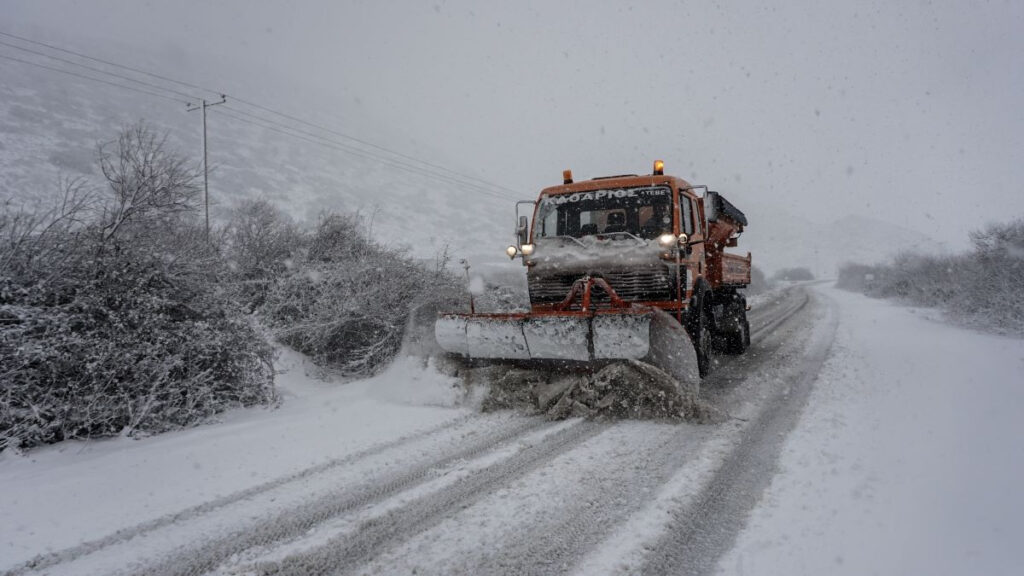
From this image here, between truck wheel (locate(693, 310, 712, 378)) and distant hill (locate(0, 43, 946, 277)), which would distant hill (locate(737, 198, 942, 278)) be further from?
truck wheel (locate(693, 310, 712, 378))

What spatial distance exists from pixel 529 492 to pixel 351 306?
4787 millimetres

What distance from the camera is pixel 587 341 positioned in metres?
5.13


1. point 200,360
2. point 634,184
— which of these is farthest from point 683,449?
point 200,360

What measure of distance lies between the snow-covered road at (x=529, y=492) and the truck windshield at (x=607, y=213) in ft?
7.32

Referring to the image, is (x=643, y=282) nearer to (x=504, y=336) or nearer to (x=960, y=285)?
(x=504, y=336)

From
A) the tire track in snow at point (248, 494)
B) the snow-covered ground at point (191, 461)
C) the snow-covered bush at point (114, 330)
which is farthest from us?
the snow-covered bush at point (114, 330)

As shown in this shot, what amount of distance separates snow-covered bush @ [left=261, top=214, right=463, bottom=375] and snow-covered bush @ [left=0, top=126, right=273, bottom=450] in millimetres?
1655

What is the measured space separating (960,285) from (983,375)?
11217mm

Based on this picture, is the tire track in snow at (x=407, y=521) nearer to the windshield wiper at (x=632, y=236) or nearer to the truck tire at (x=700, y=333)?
the windshield wiper at (x=632, y=236)

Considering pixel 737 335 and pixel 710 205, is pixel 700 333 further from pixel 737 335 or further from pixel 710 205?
pixel 737 335

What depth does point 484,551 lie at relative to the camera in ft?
8.45

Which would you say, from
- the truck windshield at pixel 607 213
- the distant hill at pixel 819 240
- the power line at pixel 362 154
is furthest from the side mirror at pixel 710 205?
the distant hill at pixel 819 240

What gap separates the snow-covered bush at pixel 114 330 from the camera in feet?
13.5

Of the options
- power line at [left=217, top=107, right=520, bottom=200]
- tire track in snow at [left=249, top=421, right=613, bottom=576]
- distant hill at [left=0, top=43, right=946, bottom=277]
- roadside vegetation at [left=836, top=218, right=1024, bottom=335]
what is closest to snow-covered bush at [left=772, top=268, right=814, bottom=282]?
distant hill at [left=0, top=43, right=946, bottom=277]
